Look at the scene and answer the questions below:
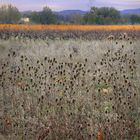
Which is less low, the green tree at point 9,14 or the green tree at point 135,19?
the green tree at point 9,14

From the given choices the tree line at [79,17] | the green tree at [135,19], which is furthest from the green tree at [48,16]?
the green tree at [135,19]

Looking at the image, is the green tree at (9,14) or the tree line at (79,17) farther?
the tree line at (79,17)

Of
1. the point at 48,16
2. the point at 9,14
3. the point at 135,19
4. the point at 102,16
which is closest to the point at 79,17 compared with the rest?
the point at 102,16

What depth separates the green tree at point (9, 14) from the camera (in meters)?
36.0

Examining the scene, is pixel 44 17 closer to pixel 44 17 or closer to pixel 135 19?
pixel 44 17

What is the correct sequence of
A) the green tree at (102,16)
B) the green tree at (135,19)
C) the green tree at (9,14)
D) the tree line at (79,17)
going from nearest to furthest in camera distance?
1. the green tree at (9,14)
2. the tree line at (79,17)
3. the green tree at (102,16)
4. the green tree at (135,19)

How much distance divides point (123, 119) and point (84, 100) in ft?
2.63

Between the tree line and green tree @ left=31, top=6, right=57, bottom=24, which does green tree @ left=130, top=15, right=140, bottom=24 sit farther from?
green tree @ left=31, top=6, right=57, bottom=24

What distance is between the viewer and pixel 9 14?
120 ft

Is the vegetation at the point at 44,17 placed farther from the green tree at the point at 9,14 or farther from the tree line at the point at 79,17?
the green tree at the point at 9,14

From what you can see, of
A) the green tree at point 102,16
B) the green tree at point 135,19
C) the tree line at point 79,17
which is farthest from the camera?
the green tree at point 135,19

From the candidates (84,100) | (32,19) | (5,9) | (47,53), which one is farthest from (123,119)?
(32,19)

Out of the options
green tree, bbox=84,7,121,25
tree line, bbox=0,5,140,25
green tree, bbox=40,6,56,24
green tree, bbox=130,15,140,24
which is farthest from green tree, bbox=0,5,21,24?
green tree, bbox=130,15,140,24

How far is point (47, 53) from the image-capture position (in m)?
13.2
